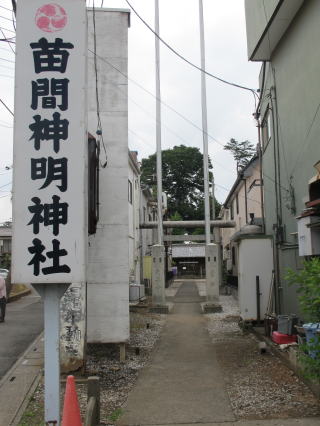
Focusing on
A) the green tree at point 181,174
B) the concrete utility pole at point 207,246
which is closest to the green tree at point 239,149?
the green tree at point 181,174

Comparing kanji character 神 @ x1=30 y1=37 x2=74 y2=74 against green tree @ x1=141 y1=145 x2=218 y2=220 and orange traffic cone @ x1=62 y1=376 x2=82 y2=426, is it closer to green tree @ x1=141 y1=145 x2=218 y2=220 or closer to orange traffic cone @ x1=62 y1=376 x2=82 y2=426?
orange traffic cone @ x1=62 y1=376 x2=82 y2=426

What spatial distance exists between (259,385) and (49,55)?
611 centimetres

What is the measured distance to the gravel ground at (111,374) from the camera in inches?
252

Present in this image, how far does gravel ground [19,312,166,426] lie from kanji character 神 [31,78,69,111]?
13.5ft

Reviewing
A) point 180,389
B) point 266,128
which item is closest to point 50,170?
point 180,389

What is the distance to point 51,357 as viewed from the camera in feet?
14.4

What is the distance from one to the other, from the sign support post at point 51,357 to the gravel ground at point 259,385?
284 centimetres

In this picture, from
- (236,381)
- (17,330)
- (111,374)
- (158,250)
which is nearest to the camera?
(236,381)

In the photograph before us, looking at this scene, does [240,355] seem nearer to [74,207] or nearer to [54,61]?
[74,207]

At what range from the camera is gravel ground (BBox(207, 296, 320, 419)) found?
248 inches

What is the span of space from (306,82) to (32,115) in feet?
25.4

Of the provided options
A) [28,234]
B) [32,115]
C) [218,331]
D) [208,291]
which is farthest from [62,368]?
[208,291]

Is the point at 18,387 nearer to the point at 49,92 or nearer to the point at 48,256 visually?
the point at 48,256

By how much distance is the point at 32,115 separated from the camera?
464 cm
